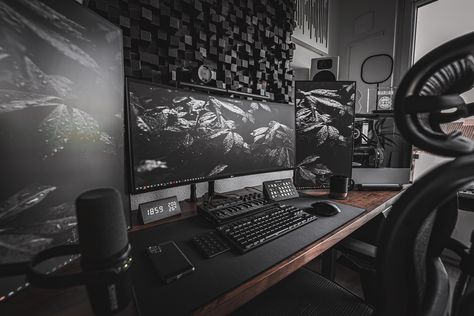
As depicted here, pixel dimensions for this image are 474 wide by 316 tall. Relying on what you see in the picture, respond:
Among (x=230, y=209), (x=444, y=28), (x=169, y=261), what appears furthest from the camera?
(x=444, y=28)

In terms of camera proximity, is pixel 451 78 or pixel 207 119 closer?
pixel 451 78

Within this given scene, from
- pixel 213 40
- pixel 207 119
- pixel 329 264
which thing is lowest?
pixel 329 264

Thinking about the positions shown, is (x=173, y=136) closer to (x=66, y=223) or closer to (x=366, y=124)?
(x=66, y=223)

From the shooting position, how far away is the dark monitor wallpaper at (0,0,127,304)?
440 mm

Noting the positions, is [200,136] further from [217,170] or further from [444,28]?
[444,28]

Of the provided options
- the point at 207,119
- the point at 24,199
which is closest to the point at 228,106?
the point at 207,119

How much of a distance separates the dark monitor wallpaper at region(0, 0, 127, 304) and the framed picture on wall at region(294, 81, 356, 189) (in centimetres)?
112

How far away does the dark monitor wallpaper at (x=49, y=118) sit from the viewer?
440 millimetres

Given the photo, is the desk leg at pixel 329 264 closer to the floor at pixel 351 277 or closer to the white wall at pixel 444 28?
the floor at pixel 351 277

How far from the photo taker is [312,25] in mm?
2086

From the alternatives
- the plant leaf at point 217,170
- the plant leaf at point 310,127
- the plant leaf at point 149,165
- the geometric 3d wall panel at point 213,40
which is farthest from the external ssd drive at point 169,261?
the plant leaf at point 310,127

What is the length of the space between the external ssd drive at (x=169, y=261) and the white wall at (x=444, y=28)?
211 cm

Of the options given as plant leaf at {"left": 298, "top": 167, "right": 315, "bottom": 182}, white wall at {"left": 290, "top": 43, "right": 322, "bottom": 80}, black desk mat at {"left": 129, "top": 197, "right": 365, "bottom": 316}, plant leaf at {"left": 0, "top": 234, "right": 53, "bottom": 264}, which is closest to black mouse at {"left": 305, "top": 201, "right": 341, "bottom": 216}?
black desk mat at {"left": 129, "top": 197, "right": 365, "bottom": 316}

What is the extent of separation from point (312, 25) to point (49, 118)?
7.50 feet
